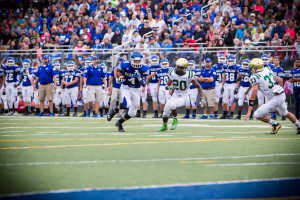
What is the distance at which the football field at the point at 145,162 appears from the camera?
24.1 ft

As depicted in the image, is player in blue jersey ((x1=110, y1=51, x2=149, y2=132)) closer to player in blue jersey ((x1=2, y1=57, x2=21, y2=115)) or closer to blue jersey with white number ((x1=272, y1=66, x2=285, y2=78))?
blue jersey with white number ((x1=272, y1=66, x2=285, y2=78))

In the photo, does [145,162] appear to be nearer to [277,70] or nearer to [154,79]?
[277,70]

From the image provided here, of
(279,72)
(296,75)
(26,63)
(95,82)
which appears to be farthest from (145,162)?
(26,63)

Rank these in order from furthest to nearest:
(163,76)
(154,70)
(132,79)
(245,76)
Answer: (154,70)
(163,76)
(245,76)
(132,79)

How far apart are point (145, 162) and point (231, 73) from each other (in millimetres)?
11863

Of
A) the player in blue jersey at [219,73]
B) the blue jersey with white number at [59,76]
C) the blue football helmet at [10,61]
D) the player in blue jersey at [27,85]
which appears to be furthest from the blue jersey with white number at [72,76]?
the player in blue jersey at [219,73]

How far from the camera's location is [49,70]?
73.9 ft

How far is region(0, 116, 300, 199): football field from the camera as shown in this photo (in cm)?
734

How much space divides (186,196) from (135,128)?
9.23 metres

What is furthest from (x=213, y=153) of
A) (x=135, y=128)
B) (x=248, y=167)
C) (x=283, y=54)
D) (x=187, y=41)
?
(x=187, y=41)

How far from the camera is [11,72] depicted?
2388 centimetres

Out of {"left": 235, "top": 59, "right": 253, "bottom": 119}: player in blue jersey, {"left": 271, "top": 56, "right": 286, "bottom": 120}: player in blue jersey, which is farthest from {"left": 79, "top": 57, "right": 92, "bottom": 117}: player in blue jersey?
{"left": 271, "top": 56, "right": 286, "bottom": 120}: player in blue jersey

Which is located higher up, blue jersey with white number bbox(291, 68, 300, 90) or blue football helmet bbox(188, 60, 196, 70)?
blue football helmet bbox(188, 60, 196, 70)

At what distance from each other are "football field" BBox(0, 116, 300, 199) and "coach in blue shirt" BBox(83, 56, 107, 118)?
6832 millimetres
